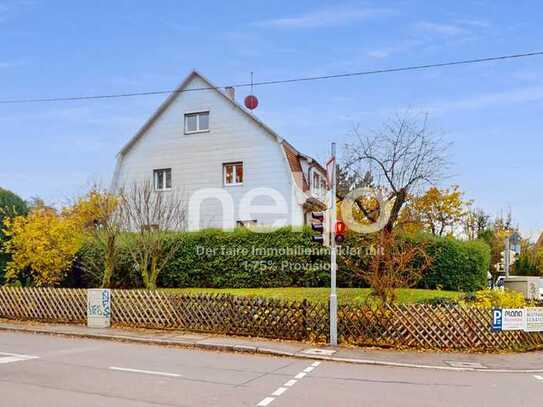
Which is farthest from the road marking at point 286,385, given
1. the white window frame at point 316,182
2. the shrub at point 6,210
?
the white window frame at point 316,182

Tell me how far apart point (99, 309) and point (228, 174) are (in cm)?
1484

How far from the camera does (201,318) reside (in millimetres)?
14312

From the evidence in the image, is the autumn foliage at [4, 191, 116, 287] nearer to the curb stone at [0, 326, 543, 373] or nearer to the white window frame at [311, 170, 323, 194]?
the curb stone at [0, 326, 543, 373]

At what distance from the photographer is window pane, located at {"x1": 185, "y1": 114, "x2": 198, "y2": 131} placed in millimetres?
29797

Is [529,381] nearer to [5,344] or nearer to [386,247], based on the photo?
[386,247]

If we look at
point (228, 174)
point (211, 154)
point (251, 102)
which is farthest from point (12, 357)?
point (251, 102)

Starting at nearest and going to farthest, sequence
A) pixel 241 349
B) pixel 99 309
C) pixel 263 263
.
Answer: pixel 241 349 < pixel 99 309 < pixel 263 263

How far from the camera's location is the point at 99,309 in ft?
50.1

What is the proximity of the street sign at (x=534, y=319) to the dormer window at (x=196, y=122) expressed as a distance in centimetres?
2076

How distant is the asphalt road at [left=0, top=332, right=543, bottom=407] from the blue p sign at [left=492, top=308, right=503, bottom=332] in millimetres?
2321

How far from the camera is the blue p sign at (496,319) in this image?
12.2 meters

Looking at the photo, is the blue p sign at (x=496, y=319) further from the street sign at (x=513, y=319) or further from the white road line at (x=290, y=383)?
the white road line at (x=290, y=383)

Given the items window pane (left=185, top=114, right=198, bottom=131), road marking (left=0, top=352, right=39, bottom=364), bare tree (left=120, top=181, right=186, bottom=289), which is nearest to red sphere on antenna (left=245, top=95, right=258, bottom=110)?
window pane (left=185, top=114, right=198, bottom=131)

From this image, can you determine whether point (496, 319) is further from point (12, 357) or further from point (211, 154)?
point (211, 154)
